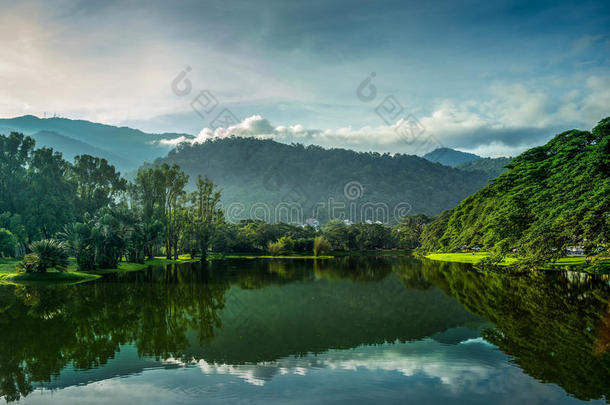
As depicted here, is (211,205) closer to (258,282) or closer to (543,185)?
(258,282)

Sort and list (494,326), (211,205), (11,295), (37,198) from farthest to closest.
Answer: (211,205)
(37,198)
(11,295)
(494,326)

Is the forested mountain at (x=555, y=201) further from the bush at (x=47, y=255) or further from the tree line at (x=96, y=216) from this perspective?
the tree line at (x=96, y=216)

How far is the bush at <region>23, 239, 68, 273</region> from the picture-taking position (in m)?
28.6

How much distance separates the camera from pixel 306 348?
473 inches

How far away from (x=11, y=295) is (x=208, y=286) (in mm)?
11975

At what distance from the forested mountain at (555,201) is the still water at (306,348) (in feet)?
15.8

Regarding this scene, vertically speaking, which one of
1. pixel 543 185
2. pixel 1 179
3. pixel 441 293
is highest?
pixel 1 179

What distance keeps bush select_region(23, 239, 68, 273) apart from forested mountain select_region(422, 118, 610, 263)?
1441 inches

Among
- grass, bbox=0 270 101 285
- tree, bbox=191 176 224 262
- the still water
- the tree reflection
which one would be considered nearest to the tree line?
tree, bbox=191 176 224 262

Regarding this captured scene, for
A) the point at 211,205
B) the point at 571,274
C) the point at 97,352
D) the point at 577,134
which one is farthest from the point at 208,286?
the point at 211,205

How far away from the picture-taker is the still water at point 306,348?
8.69 m

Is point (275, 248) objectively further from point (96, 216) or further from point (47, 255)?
point (47, 255)

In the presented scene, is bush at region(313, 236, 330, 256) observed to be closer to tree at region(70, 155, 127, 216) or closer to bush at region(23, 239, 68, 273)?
tree at region(70, 155, 127, 216)

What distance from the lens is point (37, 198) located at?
45906 mm
